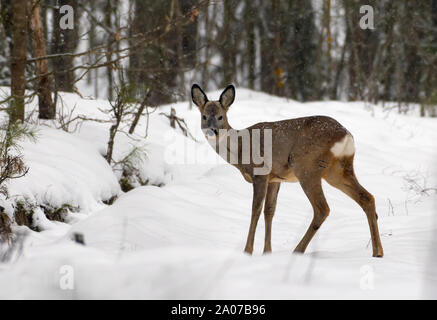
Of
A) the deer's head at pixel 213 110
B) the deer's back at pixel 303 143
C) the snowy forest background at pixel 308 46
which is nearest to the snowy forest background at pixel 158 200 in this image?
the deer's back at pixel 303 143

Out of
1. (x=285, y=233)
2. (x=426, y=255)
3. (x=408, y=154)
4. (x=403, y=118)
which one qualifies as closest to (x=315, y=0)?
(x=403, y=118)

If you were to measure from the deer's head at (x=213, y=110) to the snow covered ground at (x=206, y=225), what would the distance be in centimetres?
117

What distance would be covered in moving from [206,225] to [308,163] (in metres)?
1.78

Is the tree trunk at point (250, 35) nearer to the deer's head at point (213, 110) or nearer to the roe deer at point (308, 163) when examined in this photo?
the deer's head at point (213, 110)

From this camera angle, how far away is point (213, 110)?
17.1ft

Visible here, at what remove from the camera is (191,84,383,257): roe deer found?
4.65 m

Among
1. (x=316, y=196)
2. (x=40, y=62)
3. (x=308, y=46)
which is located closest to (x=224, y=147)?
(x=316, y=196)

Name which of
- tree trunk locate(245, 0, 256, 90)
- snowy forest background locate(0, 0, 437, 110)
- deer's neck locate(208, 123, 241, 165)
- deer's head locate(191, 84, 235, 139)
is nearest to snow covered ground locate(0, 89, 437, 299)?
deer's neck locate(208, 123, 241, 165)

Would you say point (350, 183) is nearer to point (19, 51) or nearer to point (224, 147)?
point (224, 147)

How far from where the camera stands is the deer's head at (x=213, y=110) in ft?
16.6

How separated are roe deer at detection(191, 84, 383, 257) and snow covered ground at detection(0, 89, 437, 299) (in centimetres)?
35

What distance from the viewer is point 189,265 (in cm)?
221

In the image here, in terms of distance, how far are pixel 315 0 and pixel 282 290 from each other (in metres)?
25.6

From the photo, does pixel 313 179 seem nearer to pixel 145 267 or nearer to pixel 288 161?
pixel 288 161
